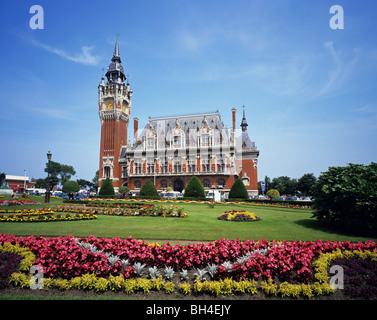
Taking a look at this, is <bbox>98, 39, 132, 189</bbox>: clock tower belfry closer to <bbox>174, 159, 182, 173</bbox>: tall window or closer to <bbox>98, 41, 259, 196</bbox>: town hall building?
<bbox>98, 41, 259, 196</bbox>: town hall building

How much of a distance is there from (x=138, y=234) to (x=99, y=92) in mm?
58069

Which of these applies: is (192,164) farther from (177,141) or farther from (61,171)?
(61,171)

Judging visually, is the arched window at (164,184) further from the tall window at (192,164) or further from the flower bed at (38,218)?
the flower bed at (38,218)

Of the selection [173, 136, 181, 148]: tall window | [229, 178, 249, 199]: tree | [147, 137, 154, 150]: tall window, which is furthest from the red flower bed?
[147, 137, 154, 150]: tall window

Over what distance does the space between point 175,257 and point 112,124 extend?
185ft

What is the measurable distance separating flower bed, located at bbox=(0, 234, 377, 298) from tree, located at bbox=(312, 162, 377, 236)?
17.0ft

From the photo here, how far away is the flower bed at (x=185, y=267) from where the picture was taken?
5.74 metres

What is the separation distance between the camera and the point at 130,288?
563 cm

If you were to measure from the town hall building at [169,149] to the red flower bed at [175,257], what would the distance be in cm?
4294

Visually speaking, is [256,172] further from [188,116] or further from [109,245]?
[109,245]

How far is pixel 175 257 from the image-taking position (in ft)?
22.3

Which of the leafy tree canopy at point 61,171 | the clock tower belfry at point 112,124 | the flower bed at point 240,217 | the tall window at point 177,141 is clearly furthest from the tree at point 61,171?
the flower bed at point 240,217

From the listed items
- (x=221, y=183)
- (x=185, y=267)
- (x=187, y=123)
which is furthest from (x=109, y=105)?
(x=185, y=267)
